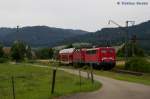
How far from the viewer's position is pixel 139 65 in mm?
57844

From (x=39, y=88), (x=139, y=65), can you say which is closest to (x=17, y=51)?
(x=139, y=65)

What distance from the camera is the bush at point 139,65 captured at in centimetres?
5588

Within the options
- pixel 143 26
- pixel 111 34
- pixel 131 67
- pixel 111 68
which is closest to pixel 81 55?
pixel 111 68

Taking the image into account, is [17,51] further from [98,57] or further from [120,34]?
[98,57]

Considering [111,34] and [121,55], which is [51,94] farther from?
[111,34]

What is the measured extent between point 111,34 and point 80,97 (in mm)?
115219

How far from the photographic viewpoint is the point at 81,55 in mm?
73938

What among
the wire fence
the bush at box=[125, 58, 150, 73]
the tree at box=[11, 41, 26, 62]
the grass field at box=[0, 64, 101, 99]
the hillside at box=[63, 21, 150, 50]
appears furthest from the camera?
the hillside at box=[63, 21, 150, 50]

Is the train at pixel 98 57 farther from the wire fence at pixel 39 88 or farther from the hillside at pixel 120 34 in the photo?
the hillside at pixel 120 34

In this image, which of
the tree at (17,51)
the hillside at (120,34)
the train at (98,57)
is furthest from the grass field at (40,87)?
the tree at (17,51)

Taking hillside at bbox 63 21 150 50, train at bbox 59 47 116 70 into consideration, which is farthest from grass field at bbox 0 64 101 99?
hillside at bbox 63 21 150 50

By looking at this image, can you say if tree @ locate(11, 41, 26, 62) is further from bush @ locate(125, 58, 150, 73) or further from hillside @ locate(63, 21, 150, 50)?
bush @ locate(125, 58, 150, 73)

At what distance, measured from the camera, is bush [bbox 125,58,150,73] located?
55.9 m

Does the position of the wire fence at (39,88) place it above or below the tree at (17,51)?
below
